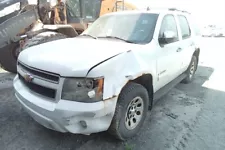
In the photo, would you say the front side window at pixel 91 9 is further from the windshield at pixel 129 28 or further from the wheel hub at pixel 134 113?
the wheel hub at pixel 134 113

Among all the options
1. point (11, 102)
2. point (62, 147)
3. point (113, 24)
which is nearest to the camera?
point (62, 147)

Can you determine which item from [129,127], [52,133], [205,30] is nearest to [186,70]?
[129,127]

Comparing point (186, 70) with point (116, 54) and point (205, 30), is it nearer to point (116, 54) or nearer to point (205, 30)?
point (116, 54)

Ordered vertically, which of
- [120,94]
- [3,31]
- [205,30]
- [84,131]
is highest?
[3,31]

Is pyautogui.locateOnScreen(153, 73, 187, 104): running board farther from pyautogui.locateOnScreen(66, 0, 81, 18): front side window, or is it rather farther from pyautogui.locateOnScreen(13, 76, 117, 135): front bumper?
pyautogui.locateOnScreen(66, 0, 81, 18): front side window

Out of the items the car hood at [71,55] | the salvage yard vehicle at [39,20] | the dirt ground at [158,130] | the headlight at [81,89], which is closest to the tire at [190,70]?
the dirt ground at [158,130]

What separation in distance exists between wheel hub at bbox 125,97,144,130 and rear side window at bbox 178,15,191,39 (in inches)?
91.9

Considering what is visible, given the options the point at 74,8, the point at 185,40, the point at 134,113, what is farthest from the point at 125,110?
the point at 74,8

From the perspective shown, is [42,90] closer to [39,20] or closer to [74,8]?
[39,20]

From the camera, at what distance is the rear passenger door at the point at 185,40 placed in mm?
4824

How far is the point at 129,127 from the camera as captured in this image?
323 cm

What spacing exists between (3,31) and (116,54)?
3.51 meters

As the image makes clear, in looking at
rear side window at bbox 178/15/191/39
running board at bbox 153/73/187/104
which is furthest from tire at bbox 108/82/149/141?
rear side window at bbox 178/15/191/39

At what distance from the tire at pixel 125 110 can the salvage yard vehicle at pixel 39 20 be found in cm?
292
